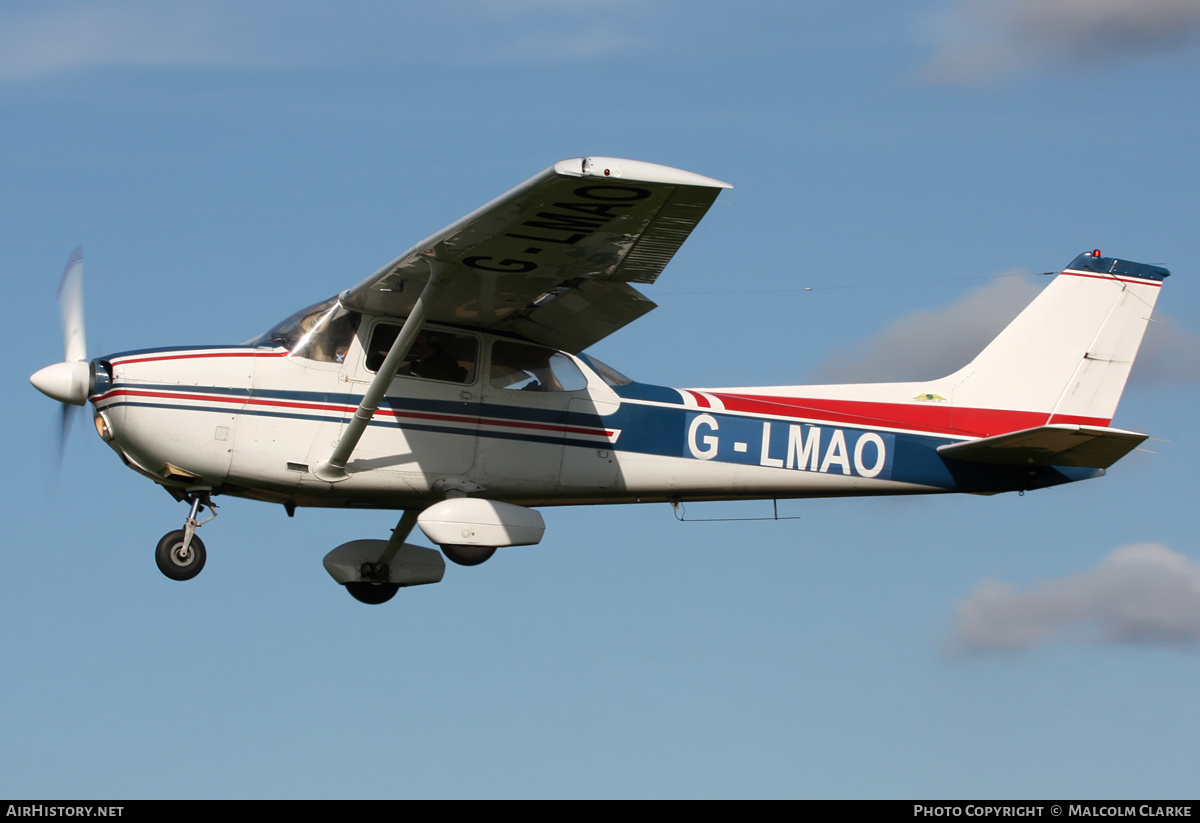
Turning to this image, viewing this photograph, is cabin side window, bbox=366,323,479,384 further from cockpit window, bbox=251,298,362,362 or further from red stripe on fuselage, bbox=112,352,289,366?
red stripe on fuselage, bbox=112,352,289,366

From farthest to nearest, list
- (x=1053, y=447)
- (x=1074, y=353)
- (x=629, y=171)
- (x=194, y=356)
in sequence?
(x=1074, y=353)
(x=1053, y=447)
(x=194, y=356)
(x=629, y=171)

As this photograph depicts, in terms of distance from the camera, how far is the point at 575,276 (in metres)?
10.8

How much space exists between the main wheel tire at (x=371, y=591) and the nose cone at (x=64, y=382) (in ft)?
9.41

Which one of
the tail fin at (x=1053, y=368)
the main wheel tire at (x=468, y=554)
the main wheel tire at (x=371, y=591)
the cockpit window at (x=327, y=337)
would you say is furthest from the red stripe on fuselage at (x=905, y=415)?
the main wheel tire at (x=371, y=591)

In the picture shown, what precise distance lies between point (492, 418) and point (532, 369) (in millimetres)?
538

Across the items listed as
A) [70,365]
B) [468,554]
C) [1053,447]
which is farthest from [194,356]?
[1053,447]

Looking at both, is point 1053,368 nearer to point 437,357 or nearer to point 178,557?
point 437,357

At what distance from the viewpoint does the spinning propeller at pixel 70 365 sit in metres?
10.8

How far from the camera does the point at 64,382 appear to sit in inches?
424

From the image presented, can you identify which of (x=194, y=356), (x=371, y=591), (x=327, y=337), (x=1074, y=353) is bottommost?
(x=371, y=591)

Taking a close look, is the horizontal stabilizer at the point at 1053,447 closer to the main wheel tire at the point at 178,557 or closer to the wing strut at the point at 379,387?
the wing strut at the point at 379,387

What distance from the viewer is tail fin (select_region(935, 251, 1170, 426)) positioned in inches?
516
